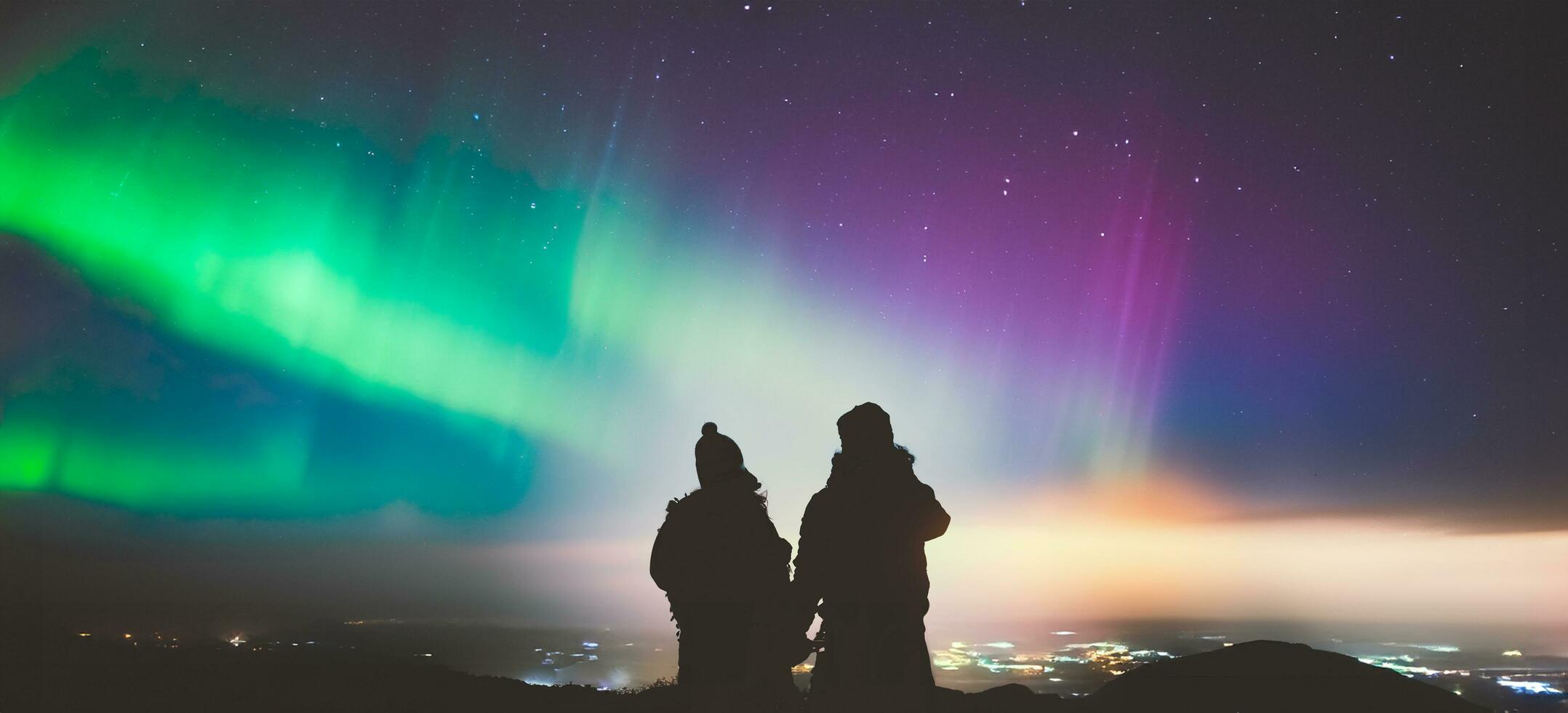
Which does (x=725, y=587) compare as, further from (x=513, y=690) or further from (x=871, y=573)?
(x=513, y=690)

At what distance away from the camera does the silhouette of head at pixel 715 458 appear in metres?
14.4

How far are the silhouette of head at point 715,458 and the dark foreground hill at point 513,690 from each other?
418 centimetres

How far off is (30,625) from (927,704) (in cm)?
2561

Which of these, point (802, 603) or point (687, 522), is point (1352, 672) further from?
point (687, 522)

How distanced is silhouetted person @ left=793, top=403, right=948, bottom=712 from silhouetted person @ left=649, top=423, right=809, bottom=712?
41.7 inches

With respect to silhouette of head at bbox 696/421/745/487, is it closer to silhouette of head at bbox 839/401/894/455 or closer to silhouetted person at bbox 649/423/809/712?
silhouetted person at bbox 649/423/809/712

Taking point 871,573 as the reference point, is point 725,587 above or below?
below

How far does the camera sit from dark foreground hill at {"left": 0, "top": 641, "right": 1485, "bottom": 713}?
549 inches

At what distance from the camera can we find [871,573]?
470 inches

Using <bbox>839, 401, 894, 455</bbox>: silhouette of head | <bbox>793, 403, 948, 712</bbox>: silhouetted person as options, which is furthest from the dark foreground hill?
<bbox>839, 401, 894, 455</bbox>: silhouette of head

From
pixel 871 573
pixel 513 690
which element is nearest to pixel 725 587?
pixel 871 573

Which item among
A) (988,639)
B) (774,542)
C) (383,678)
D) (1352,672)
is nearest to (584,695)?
(383,678)

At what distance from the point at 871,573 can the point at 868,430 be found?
7.07 ft

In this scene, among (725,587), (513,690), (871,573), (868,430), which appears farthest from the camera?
(513,690)
